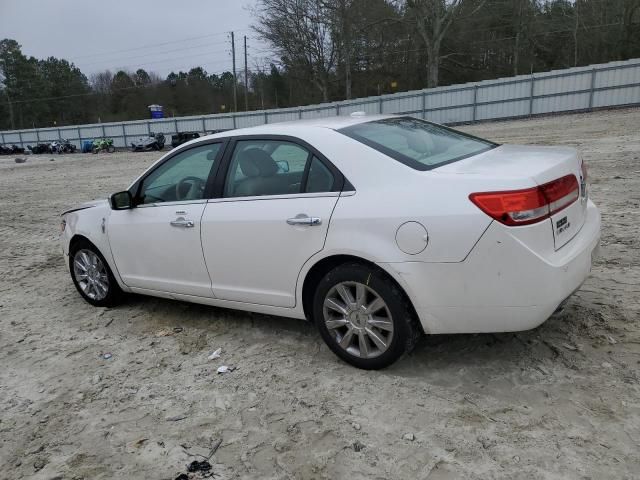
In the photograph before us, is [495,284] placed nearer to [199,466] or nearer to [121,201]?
[199,466]

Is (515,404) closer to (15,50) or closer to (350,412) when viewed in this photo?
(350,412)

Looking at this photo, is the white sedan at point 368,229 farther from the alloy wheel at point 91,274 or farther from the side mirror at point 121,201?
the alloy wheel at point 91,274

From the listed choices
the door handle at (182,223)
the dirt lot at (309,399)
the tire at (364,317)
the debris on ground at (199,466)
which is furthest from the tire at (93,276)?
the debris on ground at (199,466)

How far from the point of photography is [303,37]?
50969 millimetres

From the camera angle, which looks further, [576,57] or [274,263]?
[576,57]

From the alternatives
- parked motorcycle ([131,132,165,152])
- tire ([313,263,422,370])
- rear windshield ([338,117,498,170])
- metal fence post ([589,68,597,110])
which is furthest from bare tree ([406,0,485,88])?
tire ([313,263,422,370])

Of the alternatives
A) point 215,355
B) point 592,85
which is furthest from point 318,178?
point 592,85

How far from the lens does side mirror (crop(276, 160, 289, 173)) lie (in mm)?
3694

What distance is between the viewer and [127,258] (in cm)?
466

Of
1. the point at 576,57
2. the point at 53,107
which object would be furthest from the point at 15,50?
the point at 576,57

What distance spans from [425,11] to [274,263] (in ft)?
138

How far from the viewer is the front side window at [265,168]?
11.9 ft

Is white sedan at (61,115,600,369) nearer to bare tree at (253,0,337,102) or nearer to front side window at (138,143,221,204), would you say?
front side window at (138,143,221,204)

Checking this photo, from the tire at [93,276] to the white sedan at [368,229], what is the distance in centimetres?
55
